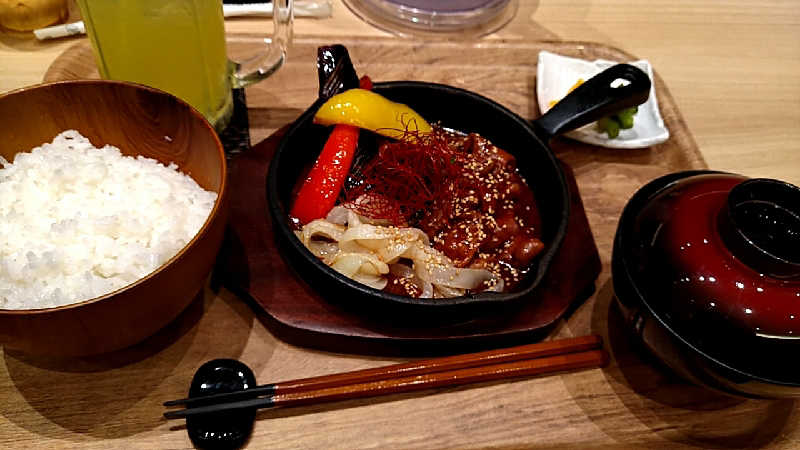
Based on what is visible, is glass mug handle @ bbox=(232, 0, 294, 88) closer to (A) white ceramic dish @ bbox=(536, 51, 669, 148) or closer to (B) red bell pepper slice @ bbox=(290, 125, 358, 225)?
(B) red bell pepper slice @ bbox=(290, 125, 358, 225)

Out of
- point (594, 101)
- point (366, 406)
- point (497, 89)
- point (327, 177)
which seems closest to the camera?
point (366, 406)

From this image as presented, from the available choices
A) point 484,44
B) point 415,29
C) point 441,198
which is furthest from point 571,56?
point 441,198

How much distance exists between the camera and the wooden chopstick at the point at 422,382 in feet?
4.19

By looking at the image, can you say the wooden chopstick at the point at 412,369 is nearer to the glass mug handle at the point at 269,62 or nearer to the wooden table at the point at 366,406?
the wooden table at the point at 366,406

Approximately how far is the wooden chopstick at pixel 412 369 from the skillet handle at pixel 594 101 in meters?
0.61

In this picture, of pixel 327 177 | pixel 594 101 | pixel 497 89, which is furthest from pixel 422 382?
pixel 497 89

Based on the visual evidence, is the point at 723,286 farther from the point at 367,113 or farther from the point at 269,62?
the point at 269,62

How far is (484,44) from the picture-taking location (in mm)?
2221

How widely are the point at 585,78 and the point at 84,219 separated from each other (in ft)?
5.23

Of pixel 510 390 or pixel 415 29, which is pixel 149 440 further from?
pixel 415 29

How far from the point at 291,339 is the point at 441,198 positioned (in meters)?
0.53

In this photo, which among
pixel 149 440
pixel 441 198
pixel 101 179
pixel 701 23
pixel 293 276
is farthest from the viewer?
pixel 701 23

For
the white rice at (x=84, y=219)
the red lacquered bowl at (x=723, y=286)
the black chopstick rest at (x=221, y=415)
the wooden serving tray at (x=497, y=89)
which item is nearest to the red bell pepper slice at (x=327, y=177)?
the wooden serving tray at (x=497, y=89)

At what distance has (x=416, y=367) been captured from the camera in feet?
4.55
